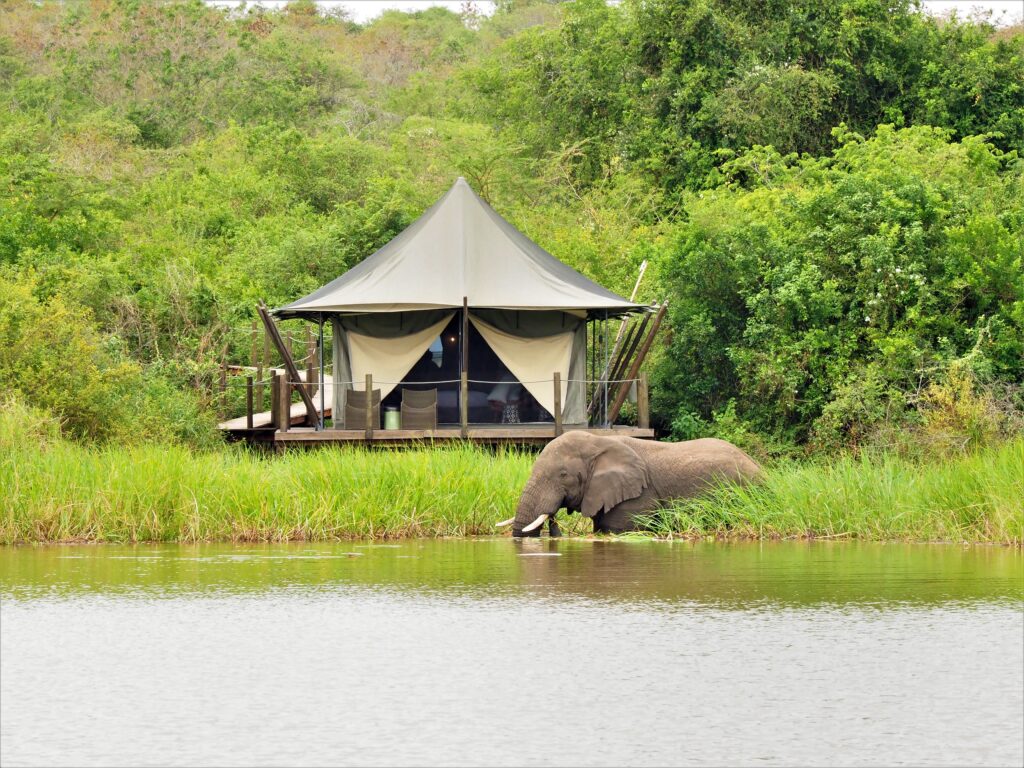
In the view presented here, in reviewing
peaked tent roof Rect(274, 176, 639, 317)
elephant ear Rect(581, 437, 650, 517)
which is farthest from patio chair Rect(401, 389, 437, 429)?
elephant ear Rect(581, 437, 650, 517)

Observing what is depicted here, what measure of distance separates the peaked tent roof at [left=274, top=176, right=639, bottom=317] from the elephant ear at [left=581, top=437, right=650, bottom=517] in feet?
21.8

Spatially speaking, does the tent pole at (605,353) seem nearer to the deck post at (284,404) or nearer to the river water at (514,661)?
the deck post at (284,404)

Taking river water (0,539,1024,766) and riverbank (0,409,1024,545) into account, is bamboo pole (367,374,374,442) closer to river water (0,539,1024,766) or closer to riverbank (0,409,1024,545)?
riverbank (0,409,1024,545)

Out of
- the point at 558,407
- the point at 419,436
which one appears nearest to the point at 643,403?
the point at 558,407

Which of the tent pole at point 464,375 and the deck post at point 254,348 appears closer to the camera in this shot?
the tent pole at point 464,375

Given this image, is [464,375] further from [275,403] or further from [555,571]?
[555,571]

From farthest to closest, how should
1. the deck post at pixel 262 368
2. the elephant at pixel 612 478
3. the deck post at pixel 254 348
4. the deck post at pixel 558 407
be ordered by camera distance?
the deck post at pixel 254 348 → the deck post at pixel 262 368 → the deck post at pixel 558 407 → the elephant at pixel 612 478

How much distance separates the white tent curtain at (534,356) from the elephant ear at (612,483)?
288 inches

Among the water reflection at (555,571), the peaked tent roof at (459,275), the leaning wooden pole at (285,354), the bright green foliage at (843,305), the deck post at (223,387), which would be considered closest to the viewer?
the water reflection at (555,571)

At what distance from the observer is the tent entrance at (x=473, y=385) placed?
2356cm

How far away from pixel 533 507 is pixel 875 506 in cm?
325

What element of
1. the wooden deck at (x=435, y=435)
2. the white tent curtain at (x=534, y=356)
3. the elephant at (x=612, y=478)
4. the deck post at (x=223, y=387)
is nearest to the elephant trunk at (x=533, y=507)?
the elephant at (x=612, y=478)

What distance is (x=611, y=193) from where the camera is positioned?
33812 mm

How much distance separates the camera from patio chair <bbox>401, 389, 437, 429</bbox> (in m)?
22.5
